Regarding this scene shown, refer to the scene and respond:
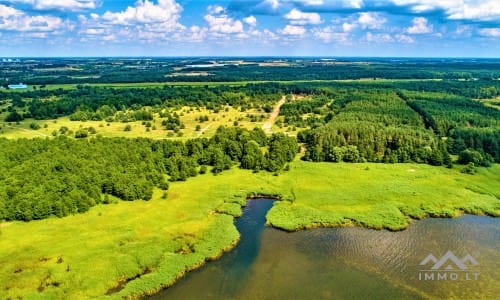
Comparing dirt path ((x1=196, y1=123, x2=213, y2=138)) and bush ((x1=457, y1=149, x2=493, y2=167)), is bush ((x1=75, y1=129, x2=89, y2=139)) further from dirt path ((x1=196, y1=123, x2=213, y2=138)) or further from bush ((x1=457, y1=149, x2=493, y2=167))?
bush ((x1=457, y1=149, x2=493, y2=167))

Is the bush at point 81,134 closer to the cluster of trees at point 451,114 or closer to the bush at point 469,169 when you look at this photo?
the bush at point 469,169

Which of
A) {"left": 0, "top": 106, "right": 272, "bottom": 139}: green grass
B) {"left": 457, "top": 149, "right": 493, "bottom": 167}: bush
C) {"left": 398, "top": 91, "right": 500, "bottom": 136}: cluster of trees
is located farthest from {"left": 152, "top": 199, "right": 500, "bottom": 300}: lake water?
{"left": 0, "top": 106, "right": 272, "bottom": 139}: green grass

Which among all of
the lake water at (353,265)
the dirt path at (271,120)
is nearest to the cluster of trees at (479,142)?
the lake water at (353,265)

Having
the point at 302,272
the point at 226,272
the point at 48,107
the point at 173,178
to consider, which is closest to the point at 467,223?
the point at 302,272

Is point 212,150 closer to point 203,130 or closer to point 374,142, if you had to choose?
point 203,130

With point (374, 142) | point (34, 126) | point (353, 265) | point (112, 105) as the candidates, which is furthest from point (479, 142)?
point (112, 105)

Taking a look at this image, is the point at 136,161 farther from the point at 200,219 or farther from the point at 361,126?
the point at 361,126
